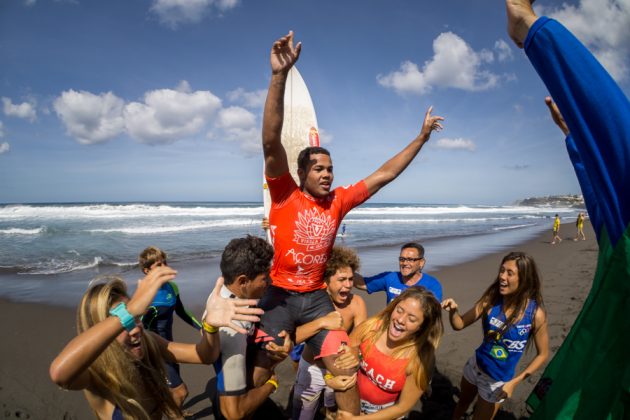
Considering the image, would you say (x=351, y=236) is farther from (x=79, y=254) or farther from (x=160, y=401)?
(x=160, y=401)

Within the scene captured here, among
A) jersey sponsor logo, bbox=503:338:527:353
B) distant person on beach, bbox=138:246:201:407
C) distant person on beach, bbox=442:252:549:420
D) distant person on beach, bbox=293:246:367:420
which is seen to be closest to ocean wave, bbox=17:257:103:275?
distant person on beach, bbox=138:246:201:407

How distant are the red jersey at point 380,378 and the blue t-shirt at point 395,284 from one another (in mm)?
1141

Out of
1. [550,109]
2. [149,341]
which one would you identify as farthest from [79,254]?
[550,109]

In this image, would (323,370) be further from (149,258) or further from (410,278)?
(149,258)

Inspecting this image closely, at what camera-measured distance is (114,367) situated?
192 centimetres

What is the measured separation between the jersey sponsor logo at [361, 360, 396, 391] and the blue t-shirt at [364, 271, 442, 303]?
1194mm

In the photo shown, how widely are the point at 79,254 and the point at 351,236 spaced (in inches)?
523

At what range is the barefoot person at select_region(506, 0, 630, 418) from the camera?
825 mm

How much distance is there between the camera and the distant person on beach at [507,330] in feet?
9.96

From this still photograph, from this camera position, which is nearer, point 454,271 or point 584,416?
point 584,416

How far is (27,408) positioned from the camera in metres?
3.80

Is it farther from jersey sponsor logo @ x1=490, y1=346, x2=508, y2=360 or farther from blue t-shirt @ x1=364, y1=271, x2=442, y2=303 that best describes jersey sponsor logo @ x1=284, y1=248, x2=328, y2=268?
jersey sponsor logo @ x1=490, y1=346, x2=508, y2=360

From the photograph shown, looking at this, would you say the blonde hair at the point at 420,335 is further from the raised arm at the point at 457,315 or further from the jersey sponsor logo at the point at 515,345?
the jersey sponsor logo at the point at 515,345

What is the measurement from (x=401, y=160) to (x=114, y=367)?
2708 millimetres
